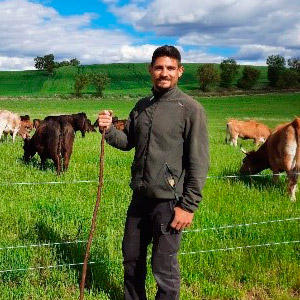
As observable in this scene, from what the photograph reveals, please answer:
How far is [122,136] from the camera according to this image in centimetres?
402

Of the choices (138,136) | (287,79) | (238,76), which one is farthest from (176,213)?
(238,76)

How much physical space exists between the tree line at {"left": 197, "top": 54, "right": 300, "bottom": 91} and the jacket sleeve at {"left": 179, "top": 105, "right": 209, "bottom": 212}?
89890mm

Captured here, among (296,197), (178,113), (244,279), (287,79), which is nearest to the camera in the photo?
(178,113)

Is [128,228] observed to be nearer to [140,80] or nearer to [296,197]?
[296,197]

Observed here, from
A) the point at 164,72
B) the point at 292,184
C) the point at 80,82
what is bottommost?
the point at 292,184

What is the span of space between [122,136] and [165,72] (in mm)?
747

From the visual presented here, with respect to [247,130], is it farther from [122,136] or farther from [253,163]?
[122,136]

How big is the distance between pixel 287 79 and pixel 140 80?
36439 mm

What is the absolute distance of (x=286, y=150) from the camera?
28.7 feet

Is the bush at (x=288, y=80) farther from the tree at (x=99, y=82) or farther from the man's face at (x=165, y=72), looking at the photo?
the man's face at (x=165, y=72)

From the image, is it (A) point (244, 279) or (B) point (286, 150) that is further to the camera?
(B) point (286, 150)

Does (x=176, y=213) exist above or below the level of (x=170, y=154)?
below

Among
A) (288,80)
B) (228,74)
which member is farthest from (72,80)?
(288,80)

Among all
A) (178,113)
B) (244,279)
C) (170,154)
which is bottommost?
(244,279)
